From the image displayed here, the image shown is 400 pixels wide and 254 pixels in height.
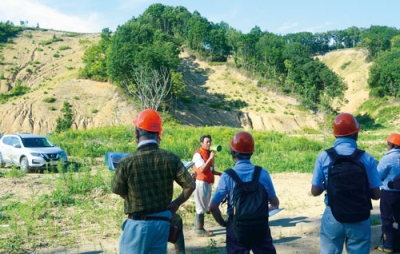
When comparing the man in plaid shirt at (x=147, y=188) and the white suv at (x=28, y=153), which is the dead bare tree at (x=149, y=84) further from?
the man in plaid shirt at (x=147, y=188)

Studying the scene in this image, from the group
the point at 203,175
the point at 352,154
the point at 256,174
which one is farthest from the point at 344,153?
the point at 203,175

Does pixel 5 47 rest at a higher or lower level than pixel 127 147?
higher

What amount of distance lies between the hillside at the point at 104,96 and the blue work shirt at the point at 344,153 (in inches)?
1582

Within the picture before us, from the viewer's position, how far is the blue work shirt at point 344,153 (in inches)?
146

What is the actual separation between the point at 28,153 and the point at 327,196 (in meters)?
14.6

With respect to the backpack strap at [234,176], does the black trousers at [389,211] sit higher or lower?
lower

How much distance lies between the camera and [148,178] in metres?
3.38

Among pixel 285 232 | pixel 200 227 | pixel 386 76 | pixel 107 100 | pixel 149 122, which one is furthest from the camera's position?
pixel 386 76

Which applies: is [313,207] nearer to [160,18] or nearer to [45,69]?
[45,69]

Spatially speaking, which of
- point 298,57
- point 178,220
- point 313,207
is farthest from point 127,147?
point 298,57

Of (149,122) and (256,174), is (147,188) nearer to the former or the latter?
(149,122)

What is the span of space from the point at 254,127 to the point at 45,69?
32.5 m

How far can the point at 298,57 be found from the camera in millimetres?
68062

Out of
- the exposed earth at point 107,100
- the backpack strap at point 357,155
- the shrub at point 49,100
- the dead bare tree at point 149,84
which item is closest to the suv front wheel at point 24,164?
the exposed earth at point 107,100
